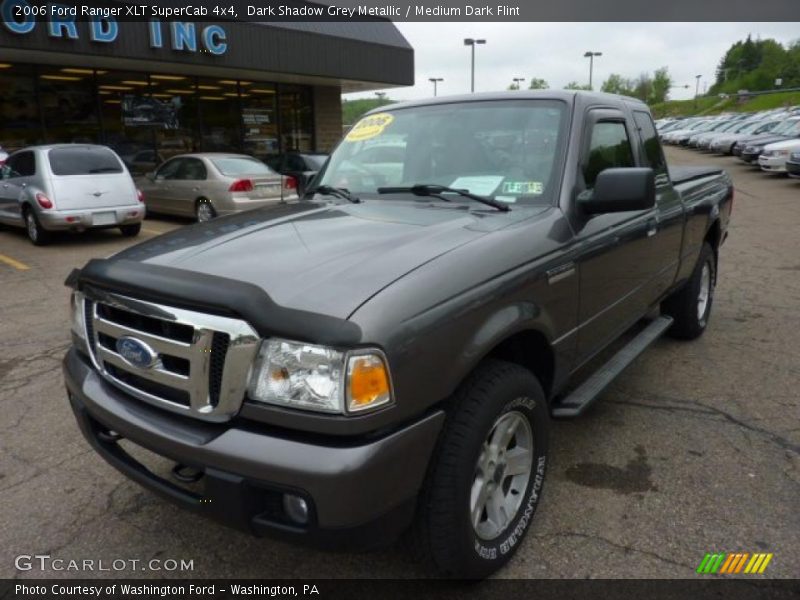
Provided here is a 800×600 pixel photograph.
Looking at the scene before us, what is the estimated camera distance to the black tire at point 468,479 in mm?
2107

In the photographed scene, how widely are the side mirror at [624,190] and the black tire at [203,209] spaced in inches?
369

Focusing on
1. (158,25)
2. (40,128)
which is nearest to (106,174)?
(158,25)

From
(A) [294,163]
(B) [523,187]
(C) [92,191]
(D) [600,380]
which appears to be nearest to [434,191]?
(B) [523,187]

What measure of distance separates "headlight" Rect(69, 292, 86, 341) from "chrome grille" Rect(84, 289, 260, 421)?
209mm

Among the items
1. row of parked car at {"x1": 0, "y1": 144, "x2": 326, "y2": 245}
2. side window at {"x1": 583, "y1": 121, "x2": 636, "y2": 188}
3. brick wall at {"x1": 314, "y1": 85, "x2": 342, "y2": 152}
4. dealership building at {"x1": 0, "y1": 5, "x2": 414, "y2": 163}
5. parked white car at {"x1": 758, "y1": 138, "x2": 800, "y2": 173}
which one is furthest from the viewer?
brick wall at {"x1": 314, "y1": 85, "x2": 342, "y2": 152}

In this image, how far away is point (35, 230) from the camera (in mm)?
9945

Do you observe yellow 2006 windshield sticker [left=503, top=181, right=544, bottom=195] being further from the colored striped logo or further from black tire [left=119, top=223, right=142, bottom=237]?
black tire [left=119, top=223, right=142, bottom=237]

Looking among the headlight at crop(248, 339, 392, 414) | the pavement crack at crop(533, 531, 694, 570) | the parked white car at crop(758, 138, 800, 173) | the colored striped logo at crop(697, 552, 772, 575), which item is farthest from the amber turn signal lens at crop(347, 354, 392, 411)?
the parked white car at crop(758, 138, 800, 173)

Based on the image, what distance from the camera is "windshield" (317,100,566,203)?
3.08 meters

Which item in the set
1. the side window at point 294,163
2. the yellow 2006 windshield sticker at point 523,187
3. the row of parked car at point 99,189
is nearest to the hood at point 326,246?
the yellow 2006 windshield sticker at point 523,187

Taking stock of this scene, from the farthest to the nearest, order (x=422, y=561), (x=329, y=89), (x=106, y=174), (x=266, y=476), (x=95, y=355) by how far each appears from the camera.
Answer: (x=329, y=89) → (x=106, y=174) → (x=95, y=355) → (x=422, y=561) → (x=266, y=476)

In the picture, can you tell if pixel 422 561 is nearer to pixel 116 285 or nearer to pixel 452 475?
pixel 452 475

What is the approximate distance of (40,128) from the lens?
16000mm

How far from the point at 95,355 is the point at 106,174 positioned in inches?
342
